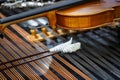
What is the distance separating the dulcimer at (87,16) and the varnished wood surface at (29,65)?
0.45m

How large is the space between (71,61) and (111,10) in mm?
712

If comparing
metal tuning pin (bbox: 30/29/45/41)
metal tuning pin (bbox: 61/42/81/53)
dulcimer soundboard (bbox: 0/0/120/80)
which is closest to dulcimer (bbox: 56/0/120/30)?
dulcimer soundboard (bbox: 0/0/120/80)

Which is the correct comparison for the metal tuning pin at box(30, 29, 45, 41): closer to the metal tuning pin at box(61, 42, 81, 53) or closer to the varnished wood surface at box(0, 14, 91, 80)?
the varnished wood surface at box(0, 14, 91, 80)

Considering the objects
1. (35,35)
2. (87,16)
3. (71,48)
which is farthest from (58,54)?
(87,16)

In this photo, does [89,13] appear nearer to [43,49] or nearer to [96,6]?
[96,6]

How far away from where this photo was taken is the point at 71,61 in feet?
9.26

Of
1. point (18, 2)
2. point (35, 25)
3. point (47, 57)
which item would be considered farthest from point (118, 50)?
point (18, 2)

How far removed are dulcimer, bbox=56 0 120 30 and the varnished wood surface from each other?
448mm

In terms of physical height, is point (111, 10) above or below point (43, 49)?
above

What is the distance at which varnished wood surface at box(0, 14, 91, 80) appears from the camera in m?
2.58

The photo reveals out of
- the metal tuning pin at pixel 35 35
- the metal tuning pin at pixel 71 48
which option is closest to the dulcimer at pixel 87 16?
the metal tuning pin at pixel 71 48

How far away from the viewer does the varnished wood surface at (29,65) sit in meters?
2.58

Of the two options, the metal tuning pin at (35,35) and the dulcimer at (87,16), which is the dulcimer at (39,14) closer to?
the dulcimer at (87,16)

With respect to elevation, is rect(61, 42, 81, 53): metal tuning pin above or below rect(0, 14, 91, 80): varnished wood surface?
above
